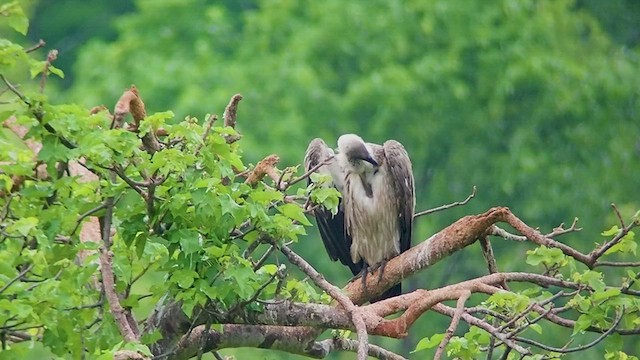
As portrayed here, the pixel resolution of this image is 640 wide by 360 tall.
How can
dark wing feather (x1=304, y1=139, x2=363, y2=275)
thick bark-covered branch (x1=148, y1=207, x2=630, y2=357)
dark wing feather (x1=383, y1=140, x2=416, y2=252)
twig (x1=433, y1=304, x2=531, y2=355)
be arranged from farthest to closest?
1. dark wing feather (x1=304, y1=139, x2=363, y2=275)
2. dark wing feather (x1=383, y1=140, x2=416, y2=252)
3. thick bark-covered branch (x1=148, y1=207, x2=630, y2=357)
4. twig (x1=433, y1=304, x2=531, y2=355)

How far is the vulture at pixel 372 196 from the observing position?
9.23 metres

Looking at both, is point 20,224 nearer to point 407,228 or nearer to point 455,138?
point 407,228

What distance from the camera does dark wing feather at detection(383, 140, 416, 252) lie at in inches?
362

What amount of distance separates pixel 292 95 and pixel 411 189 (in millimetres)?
17966

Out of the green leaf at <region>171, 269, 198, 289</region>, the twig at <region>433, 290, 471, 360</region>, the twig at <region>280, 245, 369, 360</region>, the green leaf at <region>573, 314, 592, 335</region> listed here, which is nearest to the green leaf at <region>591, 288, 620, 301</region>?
the green leaf at <region>573, 314, 592, 335</region>

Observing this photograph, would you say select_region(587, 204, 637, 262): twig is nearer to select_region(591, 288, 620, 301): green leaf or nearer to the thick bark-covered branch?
the thick bark-covered branch

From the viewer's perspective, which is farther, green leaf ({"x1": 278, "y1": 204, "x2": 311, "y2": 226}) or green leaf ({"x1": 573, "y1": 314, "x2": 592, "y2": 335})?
Answer: green leaf ({"x1": 278, "y1": 204, "x2": 311, "y2": 226})

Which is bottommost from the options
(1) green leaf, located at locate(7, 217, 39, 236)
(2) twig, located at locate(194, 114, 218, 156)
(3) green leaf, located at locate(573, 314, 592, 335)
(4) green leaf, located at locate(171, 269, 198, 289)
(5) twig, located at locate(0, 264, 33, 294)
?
(3) green leaf, located at locate(573, 314, 592, 335)

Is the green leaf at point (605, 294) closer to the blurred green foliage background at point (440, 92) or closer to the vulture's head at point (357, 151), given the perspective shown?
the vulture's head at point (357, 151)

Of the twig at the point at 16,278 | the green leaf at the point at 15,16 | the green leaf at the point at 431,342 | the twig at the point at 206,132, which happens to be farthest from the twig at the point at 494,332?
the green leaf at the point at 15,16

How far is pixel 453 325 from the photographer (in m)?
6.36

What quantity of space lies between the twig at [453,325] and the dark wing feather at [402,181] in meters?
2.58

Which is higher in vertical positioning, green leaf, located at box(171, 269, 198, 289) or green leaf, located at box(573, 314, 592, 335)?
green leaf, located at box(171, 269, 198, 289)

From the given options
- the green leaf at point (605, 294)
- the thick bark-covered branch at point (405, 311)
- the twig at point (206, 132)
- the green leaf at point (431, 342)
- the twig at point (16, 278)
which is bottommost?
the green leaf at point (431, 342)
